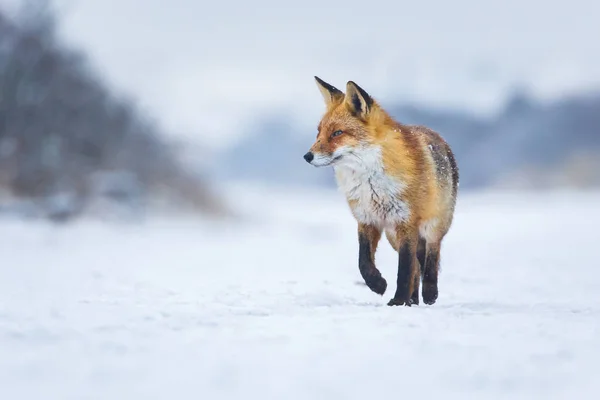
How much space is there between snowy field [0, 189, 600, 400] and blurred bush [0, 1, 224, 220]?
10511mm

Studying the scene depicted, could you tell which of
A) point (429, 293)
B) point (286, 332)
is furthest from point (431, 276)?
point (286, 332)

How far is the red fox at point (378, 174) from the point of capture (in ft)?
20.0

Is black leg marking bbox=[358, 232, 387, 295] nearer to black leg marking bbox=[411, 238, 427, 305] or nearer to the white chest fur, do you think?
the white chest fur

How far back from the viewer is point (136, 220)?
70.1 feet

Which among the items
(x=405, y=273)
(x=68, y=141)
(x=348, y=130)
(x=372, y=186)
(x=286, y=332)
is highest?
(x=68, y=141)

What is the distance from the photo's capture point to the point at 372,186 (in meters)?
6.11

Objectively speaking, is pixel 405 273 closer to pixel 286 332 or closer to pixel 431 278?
pixel 431 278

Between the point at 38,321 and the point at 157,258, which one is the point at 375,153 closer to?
the point at 38,321

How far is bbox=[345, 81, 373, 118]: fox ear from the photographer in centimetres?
610

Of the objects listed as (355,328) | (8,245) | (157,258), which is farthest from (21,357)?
(8,245)

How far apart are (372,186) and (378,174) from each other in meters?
0.11

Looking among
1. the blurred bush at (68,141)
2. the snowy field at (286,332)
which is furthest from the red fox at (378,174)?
the blurred bush at (68,141)

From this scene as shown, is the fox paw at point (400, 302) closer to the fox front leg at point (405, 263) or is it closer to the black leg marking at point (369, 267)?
the fox front leg at point (405, 263)

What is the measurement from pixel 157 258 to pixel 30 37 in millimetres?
13773
